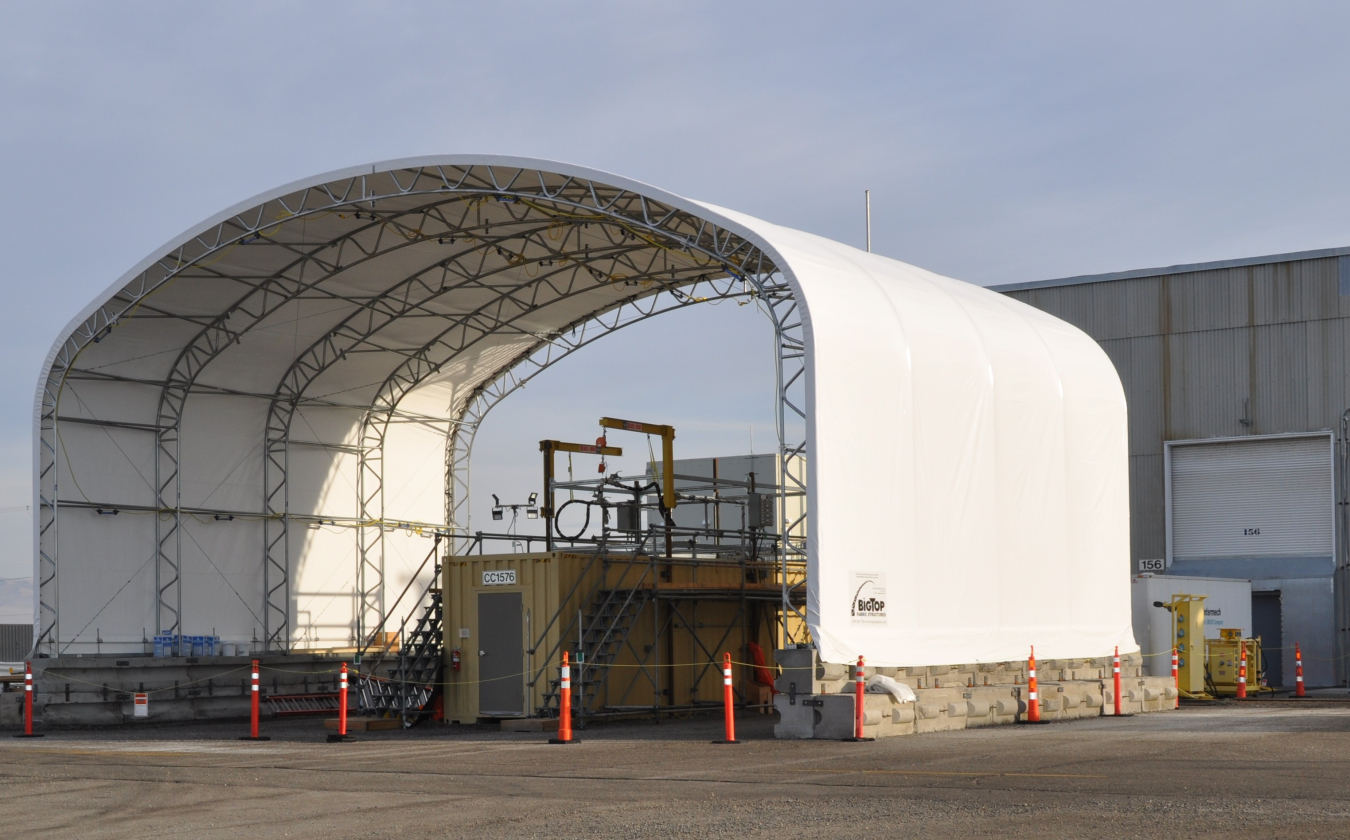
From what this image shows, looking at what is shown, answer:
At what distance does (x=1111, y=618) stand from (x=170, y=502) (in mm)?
18442

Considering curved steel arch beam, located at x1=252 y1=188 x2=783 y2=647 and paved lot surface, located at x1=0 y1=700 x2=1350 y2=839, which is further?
curved steel arch beam, located at x1=252 y1=188 x2=783 y2=647

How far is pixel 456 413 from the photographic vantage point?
118 feet

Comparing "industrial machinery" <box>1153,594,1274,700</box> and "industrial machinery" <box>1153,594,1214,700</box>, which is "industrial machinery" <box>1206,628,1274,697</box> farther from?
"industrial machinery" <box>1153,594,1214,700</box>

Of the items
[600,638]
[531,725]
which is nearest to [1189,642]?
[600,638]

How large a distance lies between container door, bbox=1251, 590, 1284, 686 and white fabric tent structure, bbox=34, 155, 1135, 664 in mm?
13291

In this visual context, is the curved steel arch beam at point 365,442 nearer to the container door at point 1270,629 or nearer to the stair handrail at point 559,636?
the stair handrail at point 559,636

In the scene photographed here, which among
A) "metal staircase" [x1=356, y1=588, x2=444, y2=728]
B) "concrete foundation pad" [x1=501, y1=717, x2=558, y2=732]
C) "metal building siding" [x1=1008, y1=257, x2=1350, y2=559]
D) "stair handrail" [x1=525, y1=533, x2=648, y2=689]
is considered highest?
"metal building siding" [x1=1008, y1=257, x2=1350, y2=559]

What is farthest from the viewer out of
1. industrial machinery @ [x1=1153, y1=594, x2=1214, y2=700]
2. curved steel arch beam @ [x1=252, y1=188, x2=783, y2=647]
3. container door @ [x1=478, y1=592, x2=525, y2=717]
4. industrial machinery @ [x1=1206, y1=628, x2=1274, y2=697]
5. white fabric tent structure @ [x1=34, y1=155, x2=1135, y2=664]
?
industrial machinery @ [x1=1206, y1=628, x2=1274, y2=697]

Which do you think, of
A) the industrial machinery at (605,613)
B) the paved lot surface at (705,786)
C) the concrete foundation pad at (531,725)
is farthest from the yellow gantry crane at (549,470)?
the paved lot surface at (705,786)

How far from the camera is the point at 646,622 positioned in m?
25.9

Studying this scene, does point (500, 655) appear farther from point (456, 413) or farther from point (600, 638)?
point (456, 413)

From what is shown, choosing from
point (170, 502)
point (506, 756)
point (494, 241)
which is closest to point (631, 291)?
point (494, 241)

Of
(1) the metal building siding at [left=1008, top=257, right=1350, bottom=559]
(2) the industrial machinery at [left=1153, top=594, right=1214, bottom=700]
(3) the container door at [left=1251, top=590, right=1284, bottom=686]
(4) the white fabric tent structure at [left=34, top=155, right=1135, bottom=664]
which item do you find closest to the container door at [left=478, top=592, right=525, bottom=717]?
(4) the white fabric tent structure at [left=34, top=155, right=1135, bottom=664]

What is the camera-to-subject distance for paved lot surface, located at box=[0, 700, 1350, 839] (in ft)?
35.4
